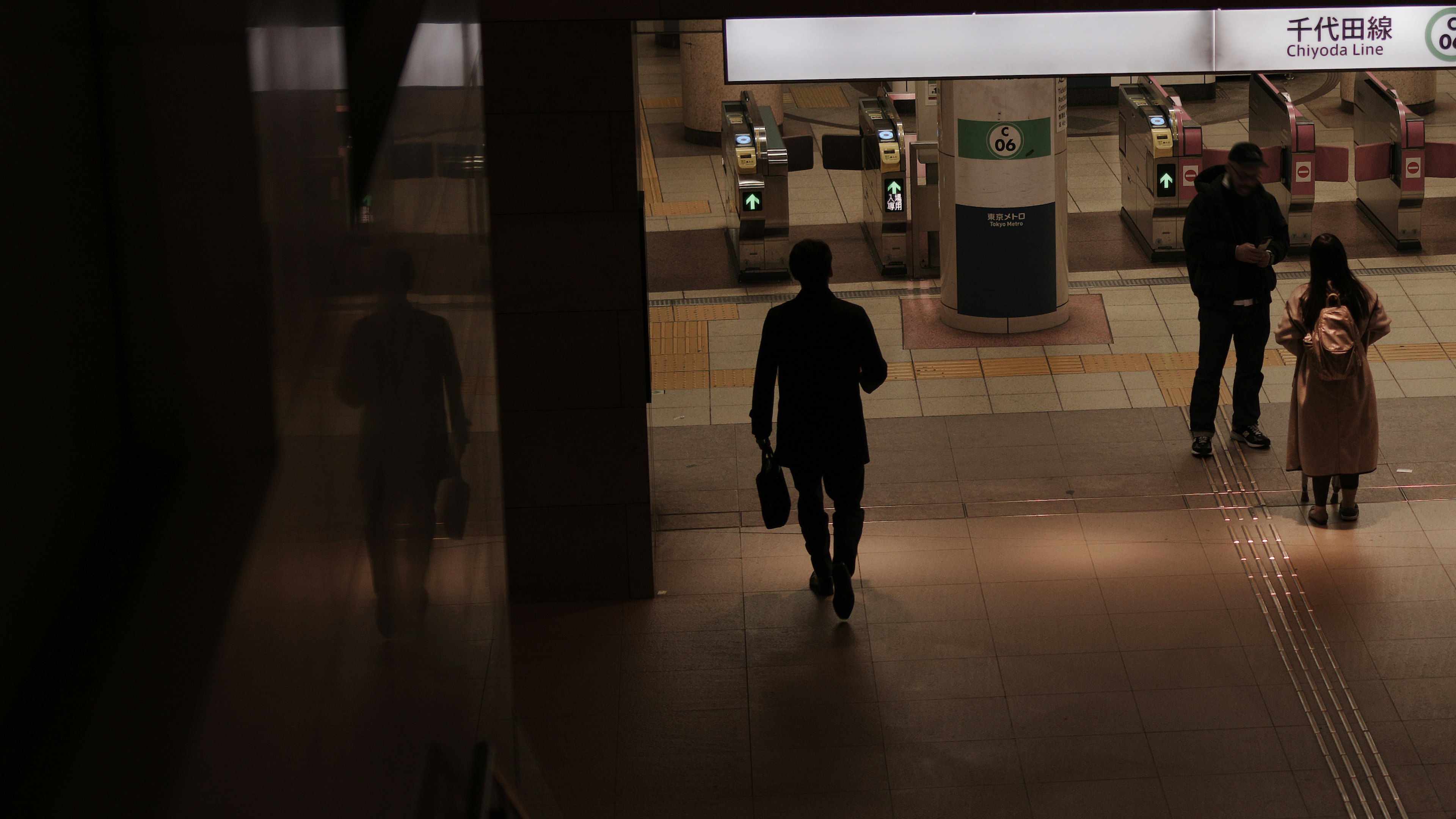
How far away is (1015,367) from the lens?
936cm

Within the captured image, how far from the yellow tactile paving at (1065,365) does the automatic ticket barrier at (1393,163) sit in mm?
3908

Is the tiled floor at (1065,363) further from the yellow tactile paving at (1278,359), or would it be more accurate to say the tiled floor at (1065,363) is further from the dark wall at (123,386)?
the dark wall at (123,386)

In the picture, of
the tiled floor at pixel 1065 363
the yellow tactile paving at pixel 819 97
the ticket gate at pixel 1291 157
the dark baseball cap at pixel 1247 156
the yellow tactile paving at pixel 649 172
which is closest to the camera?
the dark baseball cap at pixel 1247 156

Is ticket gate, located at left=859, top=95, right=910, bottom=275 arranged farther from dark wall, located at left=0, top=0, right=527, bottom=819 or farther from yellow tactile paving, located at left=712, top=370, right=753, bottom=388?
dark wall, located at left=0, top=0, right=527, bottom=819

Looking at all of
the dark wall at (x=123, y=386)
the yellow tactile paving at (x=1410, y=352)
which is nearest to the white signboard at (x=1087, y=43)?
the yellow tactile paving at (x=1410, y=352)

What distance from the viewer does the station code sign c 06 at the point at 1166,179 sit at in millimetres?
11922

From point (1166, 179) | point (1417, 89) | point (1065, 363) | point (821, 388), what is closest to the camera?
point (821, 388)

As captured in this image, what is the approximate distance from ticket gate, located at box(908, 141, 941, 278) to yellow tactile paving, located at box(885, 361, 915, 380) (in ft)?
7.69

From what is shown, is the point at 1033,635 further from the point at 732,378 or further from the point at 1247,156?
the point at 732,378

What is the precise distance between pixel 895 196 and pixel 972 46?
6.06m

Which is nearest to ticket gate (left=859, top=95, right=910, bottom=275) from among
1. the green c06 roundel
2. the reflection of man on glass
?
the green c06 roundel

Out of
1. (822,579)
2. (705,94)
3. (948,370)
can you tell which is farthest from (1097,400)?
(705,94)

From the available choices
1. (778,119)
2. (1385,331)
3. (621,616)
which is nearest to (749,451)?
(621,616)

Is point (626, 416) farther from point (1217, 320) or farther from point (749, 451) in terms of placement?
point (1217, 320)
